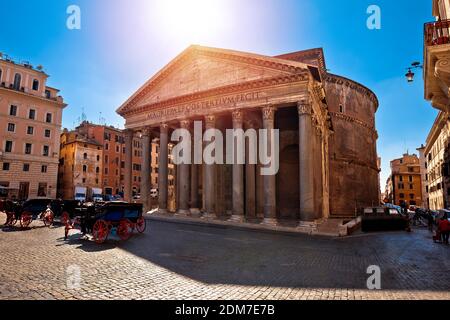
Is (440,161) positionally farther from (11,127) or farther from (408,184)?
(11,127)

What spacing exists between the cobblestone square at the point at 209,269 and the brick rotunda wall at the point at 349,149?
1989cm

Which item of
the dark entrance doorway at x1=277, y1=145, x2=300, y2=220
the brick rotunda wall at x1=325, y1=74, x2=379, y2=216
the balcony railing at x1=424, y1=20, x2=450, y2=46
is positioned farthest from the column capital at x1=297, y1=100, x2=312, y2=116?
the brick rotunda wall at x1=325, y1=74, x2=379, y2=216

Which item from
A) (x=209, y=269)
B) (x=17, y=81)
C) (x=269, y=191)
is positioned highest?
(x=17, y=81)

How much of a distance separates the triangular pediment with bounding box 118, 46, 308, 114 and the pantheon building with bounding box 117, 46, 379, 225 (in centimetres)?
7

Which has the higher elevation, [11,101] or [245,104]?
[11,101]

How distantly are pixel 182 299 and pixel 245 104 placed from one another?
15.2m

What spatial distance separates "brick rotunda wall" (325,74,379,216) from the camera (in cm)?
3069

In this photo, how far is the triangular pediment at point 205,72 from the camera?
58.1ft

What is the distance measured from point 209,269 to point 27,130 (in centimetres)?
3903

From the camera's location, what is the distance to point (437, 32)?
1030 centimetres

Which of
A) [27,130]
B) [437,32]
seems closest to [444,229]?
[437,32]

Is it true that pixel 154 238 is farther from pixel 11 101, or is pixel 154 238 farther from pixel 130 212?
pixel 11 101
